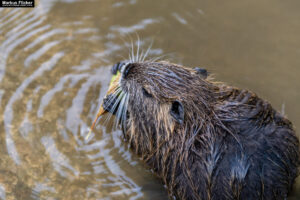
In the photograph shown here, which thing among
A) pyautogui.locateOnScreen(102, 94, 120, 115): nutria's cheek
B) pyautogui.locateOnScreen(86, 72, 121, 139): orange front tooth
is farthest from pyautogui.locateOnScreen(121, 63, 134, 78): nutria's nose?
pyautogui.locateOnScreen(102, 94, 120, 115): nutria's cheek

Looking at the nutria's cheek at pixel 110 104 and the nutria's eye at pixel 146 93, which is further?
the nutria's cheek at pixel 110 104

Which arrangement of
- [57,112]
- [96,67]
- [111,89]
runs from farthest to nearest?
[96,67]
[57,112]
[111,89]

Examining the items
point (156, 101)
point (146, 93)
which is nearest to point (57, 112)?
point (146, 93)

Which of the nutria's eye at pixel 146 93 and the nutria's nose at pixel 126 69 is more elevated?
the nutria's nose at pixel 126 69

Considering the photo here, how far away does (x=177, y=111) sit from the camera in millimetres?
3086

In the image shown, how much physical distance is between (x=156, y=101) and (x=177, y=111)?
235mm

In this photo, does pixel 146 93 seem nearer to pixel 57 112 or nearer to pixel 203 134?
pixel 203 134

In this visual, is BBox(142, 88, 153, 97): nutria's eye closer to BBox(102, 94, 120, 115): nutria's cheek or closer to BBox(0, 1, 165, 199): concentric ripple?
BBox(102, 94, 120, 115): nutria's cheek

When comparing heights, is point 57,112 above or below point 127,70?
below

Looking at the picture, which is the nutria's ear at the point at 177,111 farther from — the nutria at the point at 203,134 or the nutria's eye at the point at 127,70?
the nutria's eye at the point at 127,70

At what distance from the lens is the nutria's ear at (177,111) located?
3033 millimetres

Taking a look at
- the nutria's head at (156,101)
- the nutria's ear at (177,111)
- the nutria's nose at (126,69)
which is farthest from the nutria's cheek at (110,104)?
the nutria's ear at (177,111)

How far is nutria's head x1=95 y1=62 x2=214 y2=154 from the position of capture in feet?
10.1

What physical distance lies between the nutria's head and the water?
395 mm
